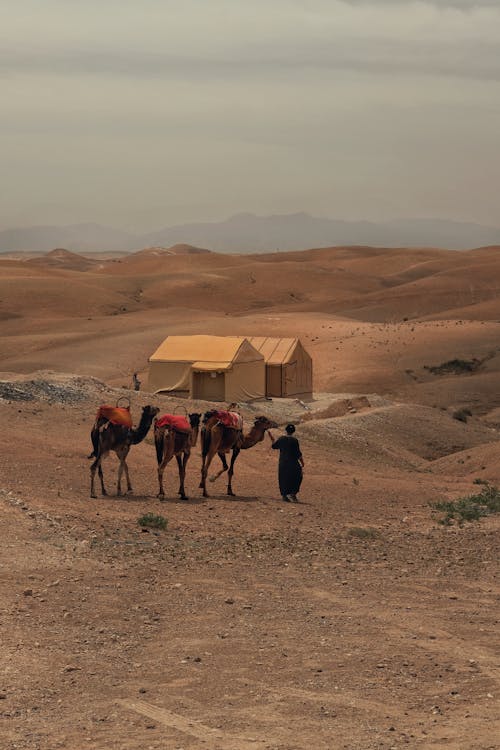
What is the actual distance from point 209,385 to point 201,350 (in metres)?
1.78

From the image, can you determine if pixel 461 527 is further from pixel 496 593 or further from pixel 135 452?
pixel 135 452

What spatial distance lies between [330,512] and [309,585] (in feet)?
19.5

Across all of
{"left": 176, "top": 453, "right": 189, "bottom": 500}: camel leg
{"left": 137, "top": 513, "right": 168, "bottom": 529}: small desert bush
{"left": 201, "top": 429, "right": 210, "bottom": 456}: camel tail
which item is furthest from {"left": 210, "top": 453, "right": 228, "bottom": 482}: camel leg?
{"left": 137, "top": 513, "right": 168, "bottom": 529}: small desert bush

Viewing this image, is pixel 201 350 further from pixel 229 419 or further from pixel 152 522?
pixel 152 522

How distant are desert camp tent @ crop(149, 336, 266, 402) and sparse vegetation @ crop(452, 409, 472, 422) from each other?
20.7ft

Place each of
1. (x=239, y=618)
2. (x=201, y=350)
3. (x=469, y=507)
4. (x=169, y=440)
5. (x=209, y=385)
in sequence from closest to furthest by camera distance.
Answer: (x=239, y=618)
(x=169, y=440)
(x=469, y=507)
(x=209, y=385)
(x=201, y=350)

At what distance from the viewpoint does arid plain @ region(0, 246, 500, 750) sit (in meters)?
9.11

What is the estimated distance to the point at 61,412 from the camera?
28234 millimetres

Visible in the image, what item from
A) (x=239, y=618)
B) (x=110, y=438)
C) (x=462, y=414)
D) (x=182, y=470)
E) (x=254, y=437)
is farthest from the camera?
(x=462, y=414)

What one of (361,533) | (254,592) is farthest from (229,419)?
(254,592)

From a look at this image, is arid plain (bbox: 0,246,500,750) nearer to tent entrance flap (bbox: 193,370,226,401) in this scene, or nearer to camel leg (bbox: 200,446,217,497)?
camel leg (bbox: 200,446,217,497)

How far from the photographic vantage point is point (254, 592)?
13.5 meters

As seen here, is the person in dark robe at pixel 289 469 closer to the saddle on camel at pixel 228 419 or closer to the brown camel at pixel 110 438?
the saddle on camel at pixel 228 419

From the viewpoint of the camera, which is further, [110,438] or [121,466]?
[121,466]
